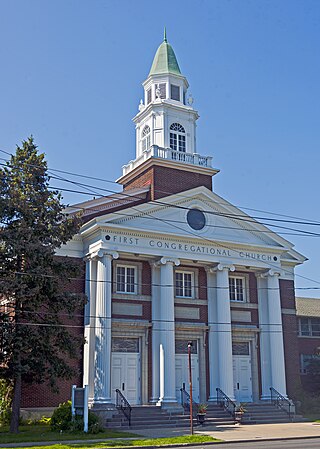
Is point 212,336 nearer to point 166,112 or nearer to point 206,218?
point 206,218

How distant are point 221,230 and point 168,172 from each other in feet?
15.9

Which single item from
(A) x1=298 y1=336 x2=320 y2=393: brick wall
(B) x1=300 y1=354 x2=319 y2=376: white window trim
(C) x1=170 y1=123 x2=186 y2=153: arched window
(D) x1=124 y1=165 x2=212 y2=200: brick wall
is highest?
(C) x1=170 y1=123 x2=186 y2=153: arched window

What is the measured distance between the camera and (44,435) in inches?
844

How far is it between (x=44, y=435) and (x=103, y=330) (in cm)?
700

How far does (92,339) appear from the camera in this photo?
28.4 meters

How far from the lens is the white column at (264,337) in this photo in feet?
106

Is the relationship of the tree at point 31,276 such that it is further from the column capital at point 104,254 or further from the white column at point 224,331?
the white column at point 224,331

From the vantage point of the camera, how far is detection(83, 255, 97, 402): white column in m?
27.9

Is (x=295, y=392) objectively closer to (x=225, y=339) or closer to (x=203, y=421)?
(x=225, y=339)

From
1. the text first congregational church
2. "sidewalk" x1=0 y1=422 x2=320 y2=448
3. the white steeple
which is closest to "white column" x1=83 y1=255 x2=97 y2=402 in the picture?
the text first congregational church

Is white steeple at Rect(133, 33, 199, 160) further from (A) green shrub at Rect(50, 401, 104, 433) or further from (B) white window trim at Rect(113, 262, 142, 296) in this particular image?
(A) green shrub at Rect(50, 401, 104, 433)

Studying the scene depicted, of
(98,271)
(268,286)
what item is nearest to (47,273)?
(98,271)

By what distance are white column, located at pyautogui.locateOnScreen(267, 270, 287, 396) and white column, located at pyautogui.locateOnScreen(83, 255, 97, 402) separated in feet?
33.4

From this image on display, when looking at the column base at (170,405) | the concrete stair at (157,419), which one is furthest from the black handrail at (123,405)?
the column base at (170,405)
